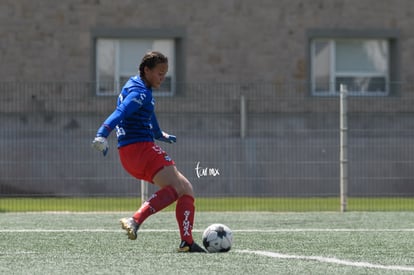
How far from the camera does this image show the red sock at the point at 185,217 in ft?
36.7

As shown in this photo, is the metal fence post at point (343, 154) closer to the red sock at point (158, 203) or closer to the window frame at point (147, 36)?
the red sock at point (158, 203)

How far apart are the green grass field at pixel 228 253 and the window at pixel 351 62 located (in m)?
11.7

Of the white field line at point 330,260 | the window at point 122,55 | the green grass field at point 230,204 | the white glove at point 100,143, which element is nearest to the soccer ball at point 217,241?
the white field line at point 330,260

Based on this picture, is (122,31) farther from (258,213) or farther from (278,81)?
(258,213)

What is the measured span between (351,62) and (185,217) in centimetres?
1908

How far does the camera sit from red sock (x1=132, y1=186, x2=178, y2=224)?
1110 centimetres

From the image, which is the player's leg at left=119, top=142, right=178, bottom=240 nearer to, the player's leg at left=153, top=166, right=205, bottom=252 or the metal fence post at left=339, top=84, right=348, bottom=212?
the player's leg at left=153, top=166, right=205, bottom=252

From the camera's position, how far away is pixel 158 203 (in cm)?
1116

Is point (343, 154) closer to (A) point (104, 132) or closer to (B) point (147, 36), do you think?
(A) point (104, 132)

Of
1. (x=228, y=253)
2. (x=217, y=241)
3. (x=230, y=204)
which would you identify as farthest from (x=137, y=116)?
(x=230, y=204)

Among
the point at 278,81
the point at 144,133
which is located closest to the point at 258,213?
the point at 144,133

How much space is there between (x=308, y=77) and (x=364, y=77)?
1.41 metres

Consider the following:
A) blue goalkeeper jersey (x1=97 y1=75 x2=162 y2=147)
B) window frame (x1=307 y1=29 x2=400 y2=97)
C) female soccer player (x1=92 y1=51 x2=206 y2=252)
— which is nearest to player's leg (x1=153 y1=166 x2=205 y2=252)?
female soccer player (x1=92 y1=51 x2=206 y2=252)

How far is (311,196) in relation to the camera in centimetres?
2122
